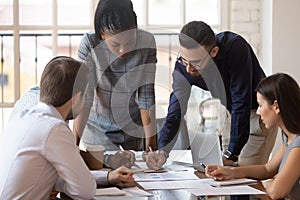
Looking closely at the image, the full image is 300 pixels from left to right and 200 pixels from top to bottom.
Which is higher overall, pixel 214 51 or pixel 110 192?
pixel 214 51

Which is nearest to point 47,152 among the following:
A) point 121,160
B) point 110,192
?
point 110,192

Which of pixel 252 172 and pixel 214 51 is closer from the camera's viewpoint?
pixel 252 172

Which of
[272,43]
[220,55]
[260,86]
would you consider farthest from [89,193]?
[272,43]

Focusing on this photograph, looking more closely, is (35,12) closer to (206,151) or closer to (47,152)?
(206,151)

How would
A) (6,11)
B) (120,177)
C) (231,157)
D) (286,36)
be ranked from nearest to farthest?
(120,177) → (231,157) → (286,36) → (6,11)

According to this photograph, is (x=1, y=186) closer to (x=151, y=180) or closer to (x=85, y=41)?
(x=151, y=180)

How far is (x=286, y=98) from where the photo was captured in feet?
6.90

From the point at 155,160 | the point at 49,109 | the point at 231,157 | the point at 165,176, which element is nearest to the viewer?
the point at 49,109

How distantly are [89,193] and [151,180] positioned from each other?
0.37 meters

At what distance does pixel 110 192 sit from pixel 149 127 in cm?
67

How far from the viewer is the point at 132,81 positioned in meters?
2.57

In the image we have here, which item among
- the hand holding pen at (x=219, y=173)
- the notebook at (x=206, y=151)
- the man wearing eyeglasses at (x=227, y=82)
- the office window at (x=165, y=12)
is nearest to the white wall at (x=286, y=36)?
the office window at (x=165, y=12)

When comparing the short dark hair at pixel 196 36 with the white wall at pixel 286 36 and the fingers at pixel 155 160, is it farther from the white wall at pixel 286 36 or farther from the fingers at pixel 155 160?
the white wall at pixel 286 36

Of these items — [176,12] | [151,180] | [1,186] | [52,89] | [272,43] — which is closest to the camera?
[1,186]
